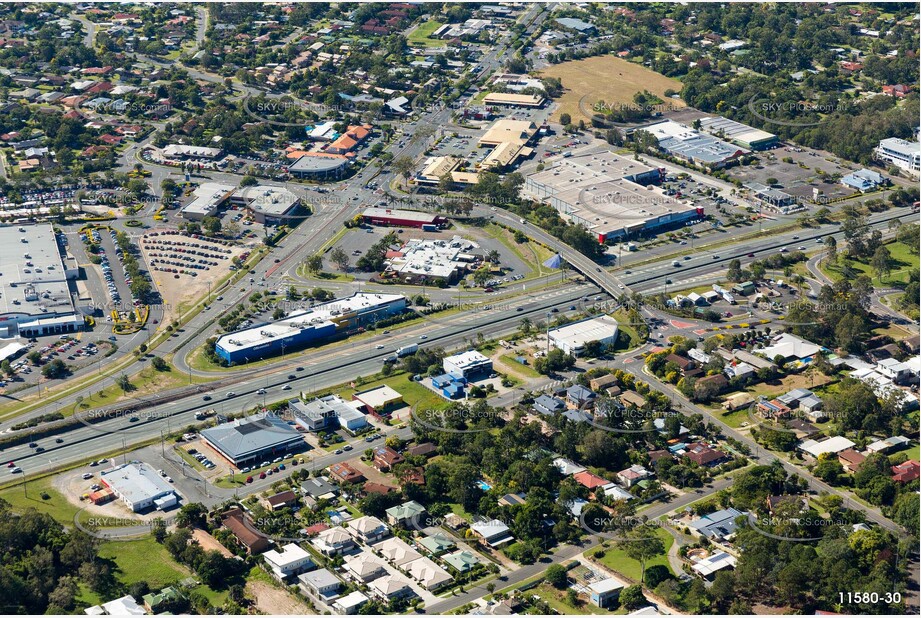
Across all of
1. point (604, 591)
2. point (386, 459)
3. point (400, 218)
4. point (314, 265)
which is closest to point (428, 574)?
point (604, 591)

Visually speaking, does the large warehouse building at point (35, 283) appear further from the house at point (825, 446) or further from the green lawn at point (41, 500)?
the house at point (825, 446)

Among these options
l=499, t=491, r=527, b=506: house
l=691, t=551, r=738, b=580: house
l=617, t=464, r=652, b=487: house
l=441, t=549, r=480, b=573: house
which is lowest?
l=617, t=464, r=652, b=487: house

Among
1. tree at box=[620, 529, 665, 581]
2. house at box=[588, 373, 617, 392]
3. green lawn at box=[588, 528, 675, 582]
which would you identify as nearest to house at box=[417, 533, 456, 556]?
green lawn at box=[588, 528, 675, 582]

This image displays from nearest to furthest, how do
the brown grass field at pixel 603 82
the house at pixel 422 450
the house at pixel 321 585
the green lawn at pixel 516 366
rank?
the house at pixel 321 585, the house at pixel 422 450, the green lawn at pixel 516 366, the brown grass field at pixel 603 82

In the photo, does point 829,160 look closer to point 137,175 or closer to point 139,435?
point 137,175

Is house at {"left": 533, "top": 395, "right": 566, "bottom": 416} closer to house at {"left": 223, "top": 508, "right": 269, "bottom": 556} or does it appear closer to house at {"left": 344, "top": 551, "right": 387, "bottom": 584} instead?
house at {"left": 344, "top": 551, "right": 387, "bottom": 584}

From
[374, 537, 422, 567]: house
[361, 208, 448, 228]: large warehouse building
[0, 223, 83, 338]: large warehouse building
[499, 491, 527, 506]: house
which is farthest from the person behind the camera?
[361, 208, 448, 228]: large warehouse building

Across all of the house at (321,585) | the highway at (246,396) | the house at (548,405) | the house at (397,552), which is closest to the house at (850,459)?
the house at (548,405)

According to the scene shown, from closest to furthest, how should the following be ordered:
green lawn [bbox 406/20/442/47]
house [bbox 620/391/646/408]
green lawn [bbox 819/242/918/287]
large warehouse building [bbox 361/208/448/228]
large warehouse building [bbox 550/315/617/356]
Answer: house [bbox 620/391/646/408] < large warehouse building [bbox 550/315/617/356] < green lawn [bbox 819/242/918/287] < large warehouse building [bbox 361/208/448/228] < green lawn [bbox 406/20/442/47]
